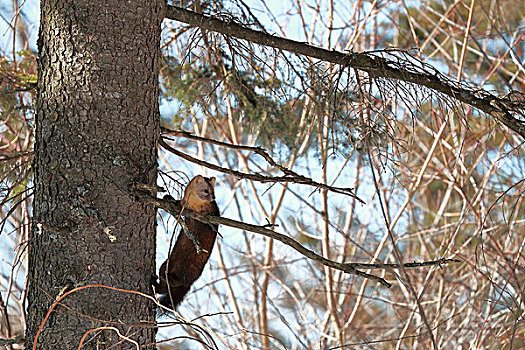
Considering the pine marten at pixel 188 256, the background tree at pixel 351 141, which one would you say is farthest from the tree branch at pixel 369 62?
the pine marten at pixel 188 256

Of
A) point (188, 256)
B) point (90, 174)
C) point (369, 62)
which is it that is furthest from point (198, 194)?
point (369, 62)

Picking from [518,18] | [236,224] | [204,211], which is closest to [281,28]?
[204,211]

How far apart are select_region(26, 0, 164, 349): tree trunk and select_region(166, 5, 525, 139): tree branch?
25 cm

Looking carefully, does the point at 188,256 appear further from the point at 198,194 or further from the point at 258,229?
the point at 258,229

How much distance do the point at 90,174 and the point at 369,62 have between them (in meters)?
0.84

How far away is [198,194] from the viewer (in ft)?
5.11

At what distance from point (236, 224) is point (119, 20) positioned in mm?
580

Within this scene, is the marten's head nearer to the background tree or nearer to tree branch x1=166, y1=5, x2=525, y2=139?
the background tree

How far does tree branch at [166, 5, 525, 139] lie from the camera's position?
1.59 m

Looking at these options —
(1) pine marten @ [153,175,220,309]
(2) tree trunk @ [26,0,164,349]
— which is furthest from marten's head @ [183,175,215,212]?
(2) tree trunk @ [26,0,164,349]

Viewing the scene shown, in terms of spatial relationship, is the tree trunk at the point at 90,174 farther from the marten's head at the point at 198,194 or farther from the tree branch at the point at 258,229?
the marten's head at the point at 198,194

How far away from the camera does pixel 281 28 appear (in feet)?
9.62

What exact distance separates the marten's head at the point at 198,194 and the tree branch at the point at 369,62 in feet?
1.42

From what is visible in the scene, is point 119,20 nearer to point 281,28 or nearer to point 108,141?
point 108,141
